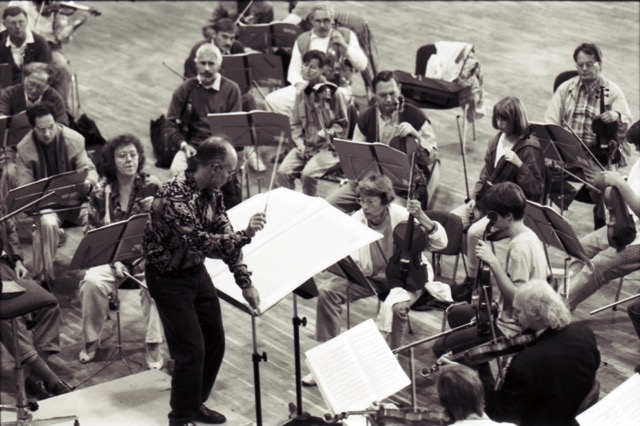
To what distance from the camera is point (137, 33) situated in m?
11.5

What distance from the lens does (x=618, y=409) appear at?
14.4 ft

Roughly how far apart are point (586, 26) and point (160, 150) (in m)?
5.08

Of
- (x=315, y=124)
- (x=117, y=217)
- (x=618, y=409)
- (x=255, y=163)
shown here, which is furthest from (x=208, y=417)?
(x=255, y=163)

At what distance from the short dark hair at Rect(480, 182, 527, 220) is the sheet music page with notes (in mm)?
1026

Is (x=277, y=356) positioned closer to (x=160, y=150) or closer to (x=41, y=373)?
(x=41, y=373)

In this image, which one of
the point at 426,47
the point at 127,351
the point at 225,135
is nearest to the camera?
the point at 127,351

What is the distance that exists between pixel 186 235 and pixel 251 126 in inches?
95.4

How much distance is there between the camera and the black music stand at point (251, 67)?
824cm

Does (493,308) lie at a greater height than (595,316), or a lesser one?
greater

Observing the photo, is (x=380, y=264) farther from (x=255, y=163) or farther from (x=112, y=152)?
(x=255, y=163)

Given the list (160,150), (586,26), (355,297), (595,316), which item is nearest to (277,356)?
(355,297)

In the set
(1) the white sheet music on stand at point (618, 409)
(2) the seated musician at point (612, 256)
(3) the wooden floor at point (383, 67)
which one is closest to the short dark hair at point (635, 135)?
(2) the seated musician at point (612, 256)

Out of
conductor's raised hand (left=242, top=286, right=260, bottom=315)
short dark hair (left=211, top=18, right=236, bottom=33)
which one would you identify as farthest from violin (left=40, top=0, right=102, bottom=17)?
conductor's raised hand (left=242, top=286, right=260, bottom=315)

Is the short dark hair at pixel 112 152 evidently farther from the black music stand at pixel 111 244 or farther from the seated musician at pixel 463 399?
the seated musician at pixel 463 399
